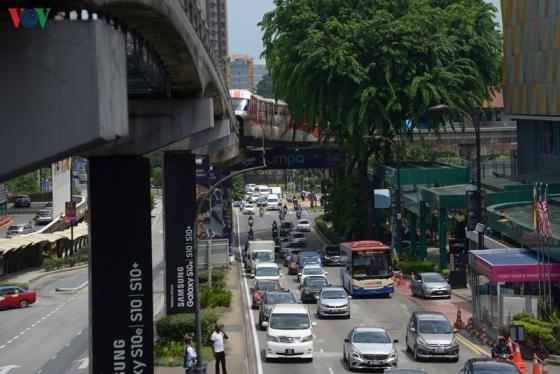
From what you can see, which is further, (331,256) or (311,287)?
(331,256)

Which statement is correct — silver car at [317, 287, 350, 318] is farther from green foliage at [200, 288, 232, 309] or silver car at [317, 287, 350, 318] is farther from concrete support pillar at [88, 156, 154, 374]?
concrete support pillar at [88, 156, 154, 374]

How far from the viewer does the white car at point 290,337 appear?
37188 mm

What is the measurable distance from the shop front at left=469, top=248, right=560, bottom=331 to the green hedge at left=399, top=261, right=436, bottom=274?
22451 millimetres

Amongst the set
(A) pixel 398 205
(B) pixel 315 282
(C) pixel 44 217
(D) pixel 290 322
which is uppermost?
(A) pixel 398 205

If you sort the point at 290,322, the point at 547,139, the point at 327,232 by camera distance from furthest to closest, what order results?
the point at 327,232, the point at 547,139, the point at 290,322

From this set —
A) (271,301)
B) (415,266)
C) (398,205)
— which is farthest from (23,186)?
(271,301)

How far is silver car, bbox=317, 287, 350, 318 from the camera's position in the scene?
159ft

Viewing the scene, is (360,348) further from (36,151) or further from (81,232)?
(81,232)

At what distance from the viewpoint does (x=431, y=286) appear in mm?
56375

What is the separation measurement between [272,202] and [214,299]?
10705cm

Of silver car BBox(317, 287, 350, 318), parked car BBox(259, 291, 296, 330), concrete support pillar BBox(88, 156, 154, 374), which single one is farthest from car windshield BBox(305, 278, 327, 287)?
concrete support pillar BBox(88, 156, 154, 374)

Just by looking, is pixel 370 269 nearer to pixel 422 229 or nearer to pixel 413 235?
pixel 422 229

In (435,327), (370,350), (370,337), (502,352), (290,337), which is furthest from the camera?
(290,337)

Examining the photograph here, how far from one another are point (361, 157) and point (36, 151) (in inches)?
2851
